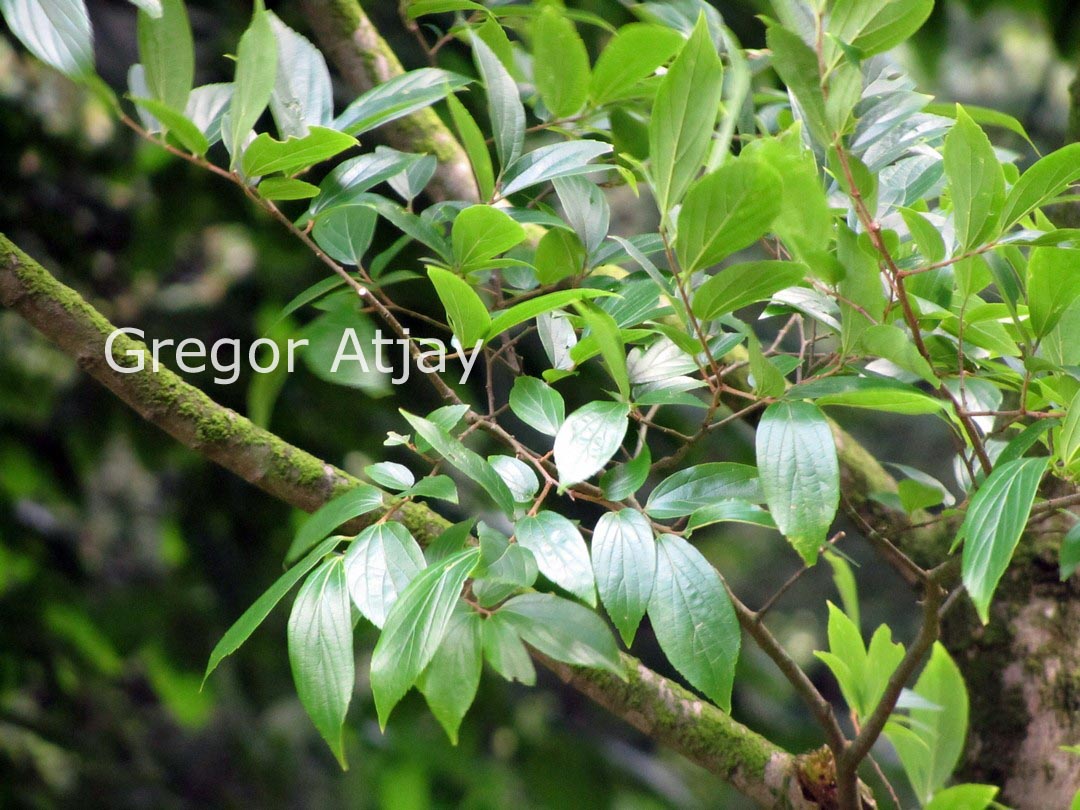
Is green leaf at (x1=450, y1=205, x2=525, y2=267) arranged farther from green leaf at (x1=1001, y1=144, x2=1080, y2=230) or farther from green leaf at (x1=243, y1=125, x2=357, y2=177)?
green leaf at (x1=1001, y1=144, x2=1080, y2=230)

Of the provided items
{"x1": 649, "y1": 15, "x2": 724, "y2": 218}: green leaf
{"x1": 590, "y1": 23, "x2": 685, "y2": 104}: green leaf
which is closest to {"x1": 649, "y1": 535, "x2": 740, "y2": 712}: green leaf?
{"x1": 649, "y1": 15, "x2": 724, "y2": 218}: green leaf

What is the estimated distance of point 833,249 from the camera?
335mm

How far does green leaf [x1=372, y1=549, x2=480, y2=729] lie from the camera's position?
0.26 meters

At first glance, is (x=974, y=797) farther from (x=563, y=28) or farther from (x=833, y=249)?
(x=563, y=28)

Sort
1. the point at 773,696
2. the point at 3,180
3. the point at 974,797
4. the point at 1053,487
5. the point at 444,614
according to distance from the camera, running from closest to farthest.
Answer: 1. the point at 444,614
2. the point at 974,797
3. the point at 1053,487
4. the point at 3,180
5. the point at 773,696

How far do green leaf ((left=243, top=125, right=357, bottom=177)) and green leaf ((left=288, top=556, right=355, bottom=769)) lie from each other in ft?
0.47

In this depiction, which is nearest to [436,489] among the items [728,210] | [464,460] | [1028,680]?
[464,460]

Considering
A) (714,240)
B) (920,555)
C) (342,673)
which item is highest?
(714,240)

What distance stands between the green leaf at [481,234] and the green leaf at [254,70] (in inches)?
3.0

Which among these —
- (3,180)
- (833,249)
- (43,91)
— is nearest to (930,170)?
(833,249)

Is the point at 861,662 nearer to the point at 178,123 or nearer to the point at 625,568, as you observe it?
the point at 625,568

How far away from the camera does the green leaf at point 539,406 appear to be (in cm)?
34

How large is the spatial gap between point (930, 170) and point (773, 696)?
917 mm

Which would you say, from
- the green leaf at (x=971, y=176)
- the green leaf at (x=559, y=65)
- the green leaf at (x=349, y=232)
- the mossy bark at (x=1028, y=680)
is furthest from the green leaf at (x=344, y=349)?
the mossy bark at (x=1028, y=680)
